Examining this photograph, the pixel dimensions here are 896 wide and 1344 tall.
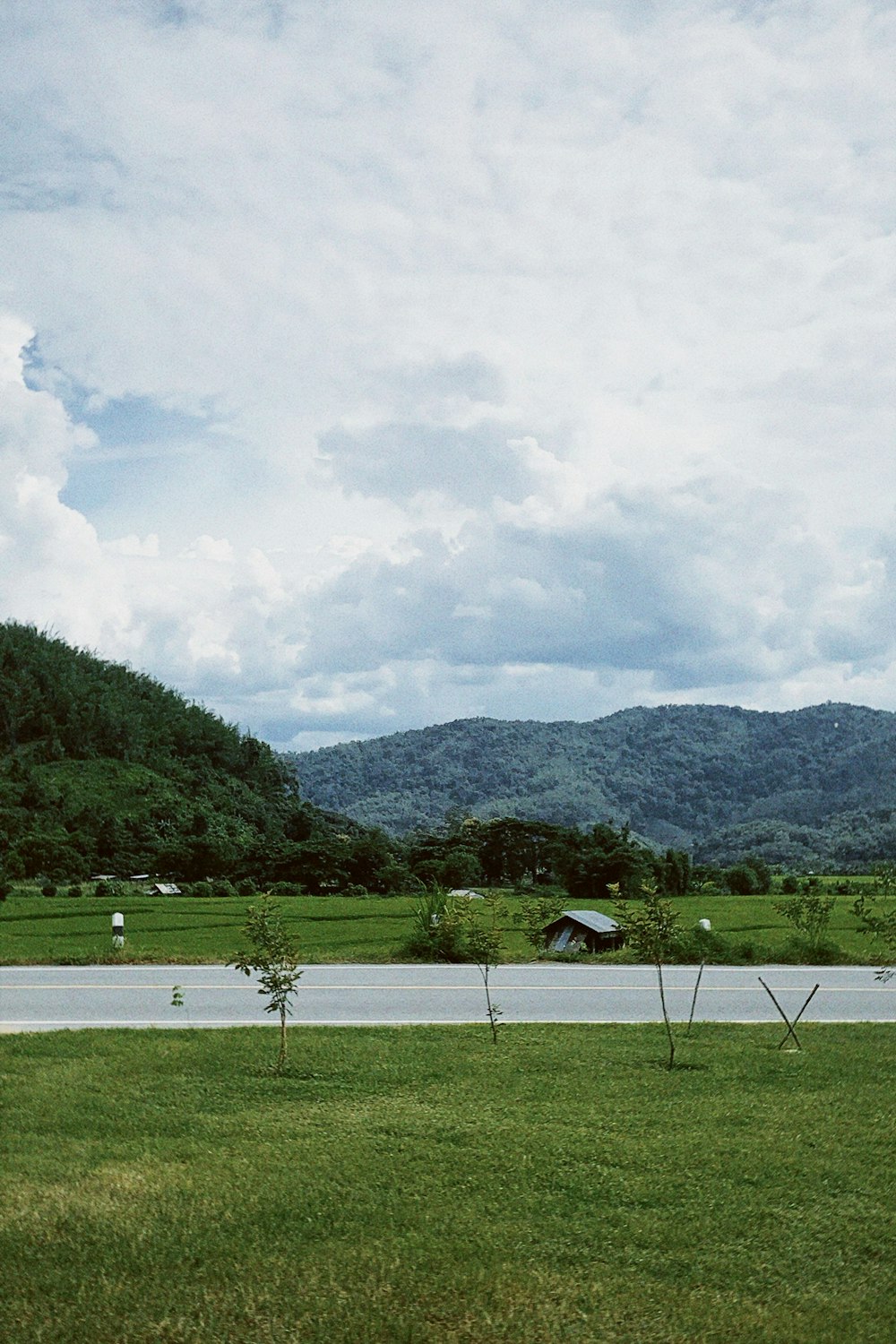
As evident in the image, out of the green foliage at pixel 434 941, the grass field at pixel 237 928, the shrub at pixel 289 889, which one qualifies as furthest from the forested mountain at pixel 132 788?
the green foliage at pixel 434 941

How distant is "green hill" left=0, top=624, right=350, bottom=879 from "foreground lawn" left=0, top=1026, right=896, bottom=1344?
29.3m

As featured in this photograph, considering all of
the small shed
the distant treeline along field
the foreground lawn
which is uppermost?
the distant treeline along field

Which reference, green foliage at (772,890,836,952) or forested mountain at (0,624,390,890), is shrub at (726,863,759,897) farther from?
green foliage at (772,890,836,952)

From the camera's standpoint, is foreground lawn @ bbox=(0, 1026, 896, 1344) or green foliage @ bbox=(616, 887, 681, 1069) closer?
foreground lawn @ bbox=(0, 1026, 896, 1344)

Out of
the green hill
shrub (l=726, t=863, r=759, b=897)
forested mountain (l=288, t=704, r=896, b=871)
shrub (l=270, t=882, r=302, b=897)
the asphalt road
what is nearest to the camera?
the asphalt road

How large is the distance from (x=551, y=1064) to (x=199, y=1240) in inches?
174

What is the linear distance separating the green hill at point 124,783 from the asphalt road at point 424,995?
21764 millimetres

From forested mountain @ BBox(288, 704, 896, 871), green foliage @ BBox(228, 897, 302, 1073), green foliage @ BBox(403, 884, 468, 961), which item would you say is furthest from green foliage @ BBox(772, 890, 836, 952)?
forested mountain @ BBox(288, 704, 896, 871)

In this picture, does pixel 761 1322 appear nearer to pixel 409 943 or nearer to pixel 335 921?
pixel 409 943

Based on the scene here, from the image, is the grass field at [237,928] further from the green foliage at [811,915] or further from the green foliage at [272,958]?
the green foliage at [272,958]

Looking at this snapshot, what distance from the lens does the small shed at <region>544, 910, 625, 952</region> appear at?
1817 centimetres

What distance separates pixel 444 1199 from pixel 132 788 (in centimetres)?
5962

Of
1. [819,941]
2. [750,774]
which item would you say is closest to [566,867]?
[819,941]

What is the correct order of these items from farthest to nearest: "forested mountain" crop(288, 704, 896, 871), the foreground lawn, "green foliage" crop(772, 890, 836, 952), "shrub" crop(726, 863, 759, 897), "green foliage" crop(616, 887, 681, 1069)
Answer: "forested mountain" crop(288, 704, 896, 871)
"shrub" crop(726, 863, 759, 897)
"green foliage" crop(772, 890, 836, 952)
"green foliage" crop(616, 887, 681, 1069)
the foreground lawn
